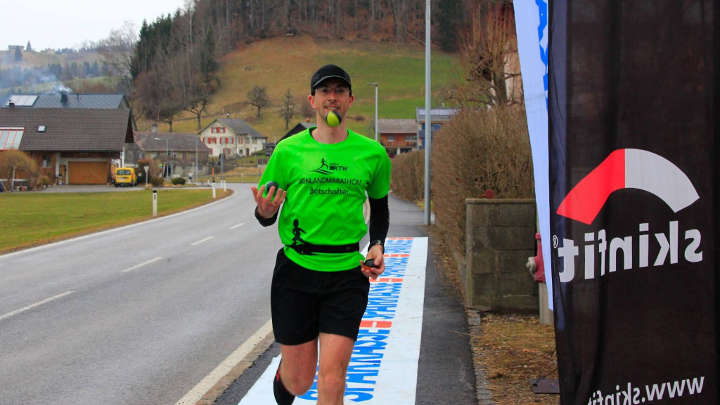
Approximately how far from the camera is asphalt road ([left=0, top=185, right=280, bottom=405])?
250 inches

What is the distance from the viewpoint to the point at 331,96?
4.21 metres

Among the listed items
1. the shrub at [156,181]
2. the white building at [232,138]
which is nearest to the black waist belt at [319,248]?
the shrub at [156,181]

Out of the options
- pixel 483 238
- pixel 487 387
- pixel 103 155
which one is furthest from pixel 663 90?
pixel 103 155

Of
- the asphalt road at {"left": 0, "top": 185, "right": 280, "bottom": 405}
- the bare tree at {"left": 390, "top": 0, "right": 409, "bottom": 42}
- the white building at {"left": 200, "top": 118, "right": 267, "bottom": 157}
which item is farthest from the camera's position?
the bare tree at {"left": 390, "top": 0, "right": 409, "bottom": 42}

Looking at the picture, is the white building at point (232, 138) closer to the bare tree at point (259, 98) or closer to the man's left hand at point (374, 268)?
the bare tree at point (259, 98)

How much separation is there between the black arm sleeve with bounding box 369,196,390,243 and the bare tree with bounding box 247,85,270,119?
145 meters

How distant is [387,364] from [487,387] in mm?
1110

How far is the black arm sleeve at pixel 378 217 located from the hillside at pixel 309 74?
120m

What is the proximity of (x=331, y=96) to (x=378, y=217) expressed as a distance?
72cm

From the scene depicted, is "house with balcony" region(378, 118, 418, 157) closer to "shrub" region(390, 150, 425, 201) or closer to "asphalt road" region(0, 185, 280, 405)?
"shrub" region(390, 150, 425, 201)

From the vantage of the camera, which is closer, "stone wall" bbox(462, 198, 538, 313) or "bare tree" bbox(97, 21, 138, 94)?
"stone wall" bbox(462, 198, 538, 313)

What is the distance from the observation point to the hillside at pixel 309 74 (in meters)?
138

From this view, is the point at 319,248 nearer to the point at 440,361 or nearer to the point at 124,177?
the point at 440,361

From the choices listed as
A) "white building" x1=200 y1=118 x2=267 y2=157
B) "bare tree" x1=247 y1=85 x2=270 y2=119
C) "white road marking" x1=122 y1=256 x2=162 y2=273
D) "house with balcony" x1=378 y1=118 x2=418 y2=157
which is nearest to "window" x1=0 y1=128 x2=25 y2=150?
"house with balcony" x1=378 y1=118 x2=418 y2=157
